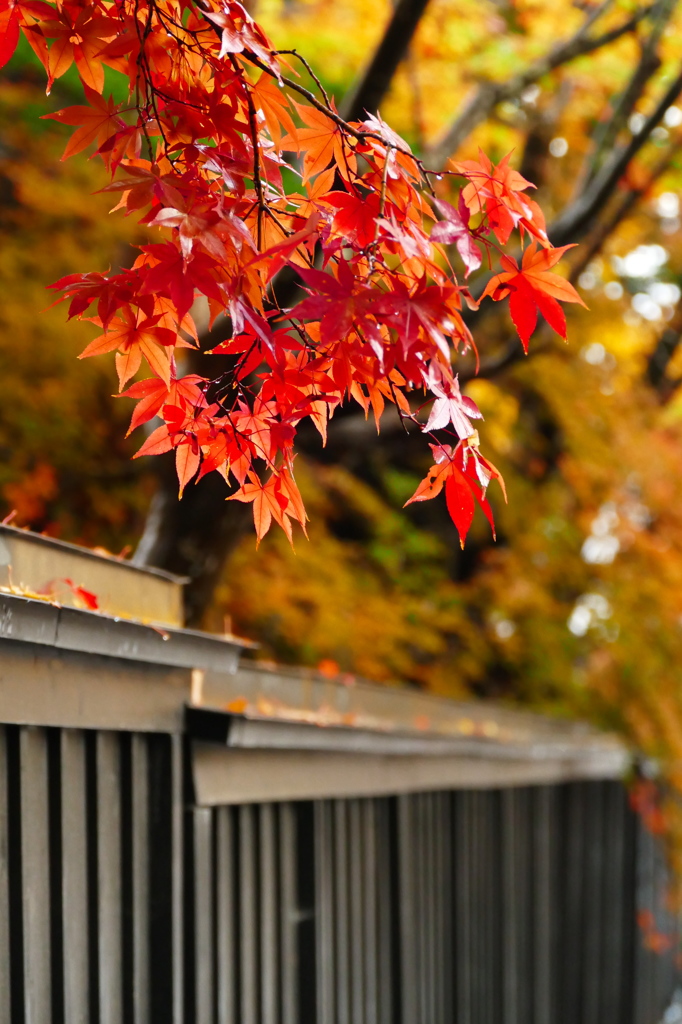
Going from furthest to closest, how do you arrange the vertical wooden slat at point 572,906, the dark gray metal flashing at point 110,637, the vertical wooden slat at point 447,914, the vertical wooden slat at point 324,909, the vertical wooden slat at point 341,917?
the vertical wooden slat at point 572,906 < the vertical wooden slat at point 447,914 < the vertical wooden slat at point 341,917 < the vertical wooden slat at point 324,909 < the dark gray metal flashing at point 110,637

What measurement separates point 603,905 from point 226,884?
30.1ft

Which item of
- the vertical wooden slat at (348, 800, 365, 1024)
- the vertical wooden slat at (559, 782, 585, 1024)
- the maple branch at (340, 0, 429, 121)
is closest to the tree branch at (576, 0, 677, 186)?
the maple branch at (340, 0, 429, 121)

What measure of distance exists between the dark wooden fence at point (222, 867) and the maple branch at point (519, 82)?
4.09m

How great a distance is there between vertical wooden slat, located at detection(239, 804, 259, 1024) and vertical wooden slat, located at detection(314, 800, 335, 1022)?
524 mm

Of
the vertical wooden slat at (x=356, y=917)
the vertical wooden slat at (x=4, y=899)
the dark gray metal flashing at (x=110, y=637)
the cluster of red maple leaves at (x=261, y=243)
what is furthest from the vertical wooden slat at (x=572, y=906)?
the cluster of red maple leaves at (x=261, y=243)

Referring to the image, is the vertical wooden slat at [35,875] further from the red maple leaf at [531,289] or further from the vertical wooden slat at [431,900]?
the vertical wooden slat at [431,900]

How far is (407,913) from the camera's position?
19.7 ft

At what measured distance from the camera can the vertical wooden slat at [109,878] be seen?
120 inches

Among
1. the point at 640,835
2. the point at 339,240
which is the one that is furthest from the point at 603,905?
the point at 339,240

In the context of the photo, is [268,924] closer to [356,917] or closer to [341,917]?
[341,917]

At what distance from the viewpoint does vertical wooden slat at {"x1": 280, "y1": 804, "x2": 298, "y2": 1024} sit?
14.5ft

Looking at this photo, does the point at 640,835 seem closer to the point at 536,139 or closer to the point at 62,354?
the point at 536,139

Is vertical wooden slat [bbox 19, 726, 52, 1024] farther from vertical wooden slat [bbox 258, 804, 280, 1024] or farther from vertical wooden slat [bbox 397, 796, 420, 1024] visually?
vertical wooden slat [bbox 397, 796, 420, 1024]

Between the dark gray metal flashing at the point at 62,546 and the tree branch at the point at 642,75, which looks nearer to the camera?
the dark gray metal flashing at the point at 62,546
